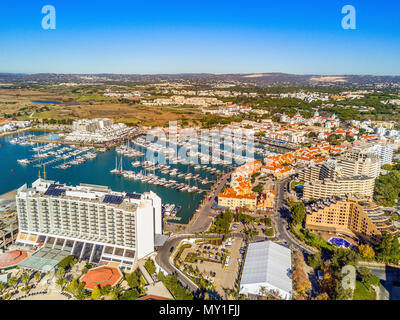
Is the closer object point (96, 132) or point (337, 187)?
point (337, 187)

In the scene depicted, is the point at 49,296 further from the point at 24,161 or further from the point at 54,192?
the point at 24,161

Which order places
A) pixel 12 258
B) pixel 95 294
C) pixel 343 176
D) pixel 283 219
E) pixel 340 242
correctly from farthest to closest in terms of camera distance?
pixel 343 176 → pixel 283 219 → pixel 340 242 → pixel 12 258 → pixel 95 294

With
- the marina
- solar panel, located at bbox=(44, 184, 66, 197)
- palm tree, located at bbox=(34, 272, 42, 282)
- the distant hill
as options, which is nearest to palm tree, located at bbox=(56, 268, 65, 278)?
palm tree, located at bbox=(34, 272, 42, 282)

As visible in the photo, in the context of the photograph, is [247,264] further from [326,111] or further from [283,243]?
[326,111]

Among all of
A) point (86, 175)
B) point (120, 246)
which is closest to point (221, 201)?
point (120, 246)

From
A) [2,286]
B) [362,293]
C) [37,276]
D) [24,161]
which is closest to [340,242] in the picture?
[362,293]

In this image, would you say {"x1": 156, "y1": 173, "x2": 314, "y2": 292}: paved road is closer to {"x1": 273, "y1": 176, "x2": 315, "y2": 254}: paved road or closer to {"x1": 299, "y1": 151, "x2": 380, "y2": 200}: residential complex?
{"x1": 273, "y1": 176, "x2": 315, "y2": 254}: paved road
